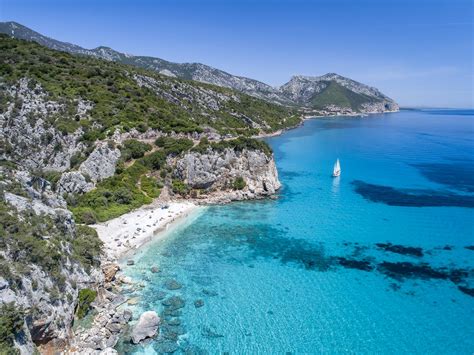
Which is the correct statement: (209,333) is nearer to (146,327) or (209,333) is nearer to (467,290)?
(146,327)

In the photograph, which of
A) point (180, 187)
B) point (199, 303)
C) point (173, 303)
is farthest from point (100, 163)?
point (199, 303)

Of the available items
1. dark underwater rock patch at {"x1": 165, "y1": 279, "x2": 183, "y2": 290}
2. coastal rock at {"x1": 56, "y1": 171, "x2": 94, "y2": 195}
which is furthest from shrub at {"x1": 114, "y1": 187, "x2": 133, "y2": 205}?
dark underwater rock patch at {"x1": 165, "y1": 279, "x2": 183, "y2": 290}

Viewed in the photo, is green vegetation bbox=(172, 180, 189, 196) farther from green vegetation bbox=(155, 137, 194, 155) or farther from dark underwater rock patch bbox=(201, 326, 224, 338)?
dark underwater rock patch bbox=(201, 326, 224, 338)

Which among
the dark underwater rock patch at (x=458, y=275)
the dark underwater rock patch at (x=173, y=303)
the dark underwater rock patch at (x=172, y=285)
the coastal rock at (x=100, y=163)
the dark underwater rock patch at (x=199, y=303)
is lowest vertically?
the dark underwater rock patch at (x=458, y=275)

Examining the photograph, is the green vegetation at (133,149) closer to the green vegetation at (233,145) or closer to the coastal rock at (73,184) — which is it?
the coastal rock at (73,184)

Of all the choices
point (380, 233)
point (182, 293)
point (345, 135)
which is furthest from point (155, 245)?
point (345, 135)

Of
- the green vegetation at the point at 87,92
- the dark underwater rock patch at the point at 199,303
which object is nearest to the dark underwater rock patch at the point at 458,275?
the dark underwater rock patch at the point at 199,303
